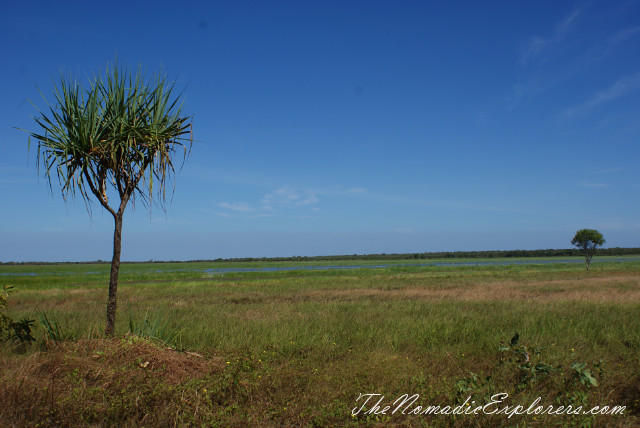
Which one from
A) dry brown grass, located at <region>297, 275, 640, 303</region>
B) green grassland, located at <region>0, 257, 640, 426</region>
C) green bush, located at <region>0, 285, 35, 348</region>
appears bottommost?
dry brown grass, located at <region>297, 275, 640, 303</region>

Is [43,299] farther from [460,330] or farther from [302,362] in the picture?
[460,330]

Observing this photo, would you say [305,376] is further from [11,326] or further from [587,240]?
[587,240]

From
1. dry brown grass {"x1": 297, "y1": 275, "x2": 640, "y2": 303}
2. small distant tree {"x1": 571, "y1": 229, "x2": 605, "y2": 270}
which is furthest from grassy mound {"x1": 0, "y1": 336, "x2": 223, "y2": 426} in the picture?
small distant tree {"x1": 571, "y1": 229, "x2": 605, "y2": 270}

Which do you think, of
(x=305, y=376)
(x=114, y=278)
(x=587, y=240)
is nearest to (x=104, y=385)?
(x=114, y=278)

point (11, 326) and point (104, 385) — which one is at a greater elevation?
point (11, 326)

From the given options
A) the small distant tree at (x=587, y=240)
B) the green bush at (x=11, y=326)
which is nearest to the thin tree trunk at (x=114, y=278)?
the green bush at (x=11, y=326)

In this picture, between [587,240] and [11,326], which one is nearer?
[11,326]

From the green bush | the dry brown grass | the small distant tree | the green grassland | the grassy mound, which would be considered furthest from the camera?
the small distant tree

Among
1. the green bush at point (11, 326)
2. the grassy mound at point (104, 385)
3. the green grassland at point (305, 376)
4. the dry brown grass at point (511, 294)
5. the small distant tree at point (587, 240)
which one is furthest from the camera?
the small distant tree at point (587, 240)

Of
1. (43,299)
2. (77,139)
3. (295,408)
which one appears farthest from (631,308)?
(43,299)

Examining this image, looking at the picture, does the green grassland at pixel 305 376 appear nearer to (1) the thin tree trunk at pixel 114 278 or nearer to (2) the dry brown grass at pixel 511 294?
(1) the thin tree trunk at pixel 114 278

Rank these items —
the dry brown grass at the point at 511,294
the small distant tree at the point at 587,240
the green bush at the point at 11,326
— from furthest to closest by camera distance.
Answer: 1. the small distant tree at the point at 587,240
2. the dry brown grass at the point at 511,294
3. the green bush at the point at 11,326

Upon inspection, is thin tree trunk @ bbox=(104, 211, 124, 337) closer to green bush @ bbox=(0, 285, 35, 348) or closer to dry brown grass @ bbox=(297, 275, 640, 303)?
green bush @ bbox=(0, 285, 35, 348)

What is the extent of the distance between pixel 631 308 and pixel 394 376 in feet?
37.5
